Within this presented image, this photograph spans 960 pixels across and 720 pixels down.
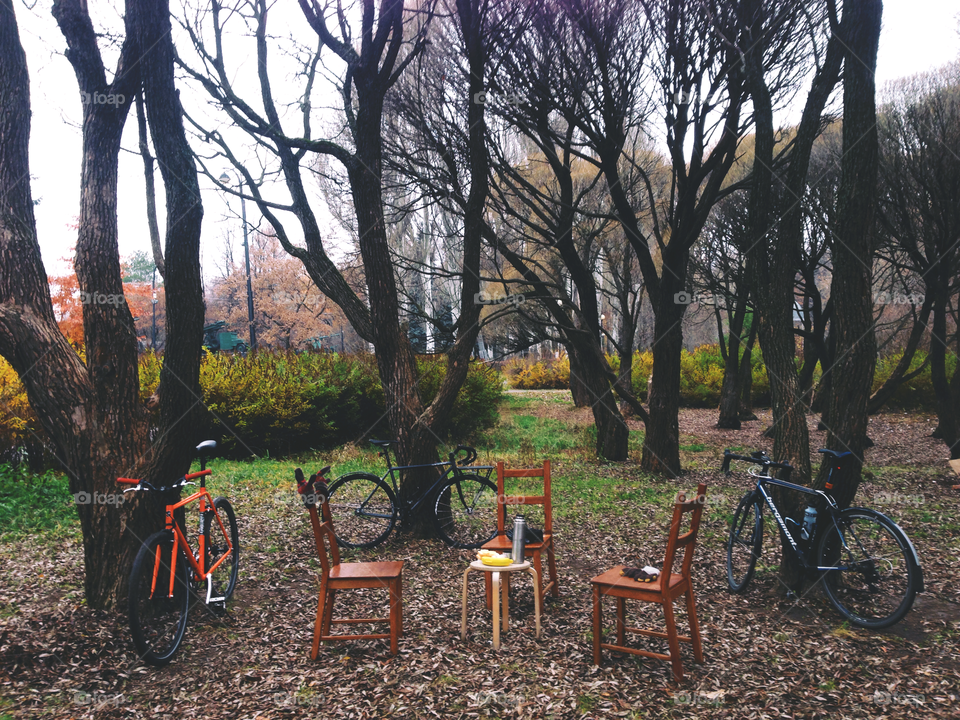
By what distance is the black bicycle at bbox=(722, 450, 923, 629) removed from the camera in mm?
4438

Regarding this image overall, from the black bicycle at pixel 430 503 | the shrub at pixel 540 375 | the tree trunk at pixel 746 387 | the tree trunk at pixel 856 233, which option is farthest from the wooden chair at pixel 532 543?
the shrub at pixel 540 375

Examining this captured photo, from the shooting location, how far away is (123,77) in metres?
4.83

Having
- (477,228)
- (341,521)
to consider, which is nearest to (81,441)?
(341,521)

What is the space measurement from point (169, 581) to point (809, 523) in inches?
179

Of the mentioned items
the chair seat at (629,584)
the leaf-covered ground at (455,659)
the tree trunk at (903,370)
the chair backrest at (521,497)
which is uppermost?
the tree trunk at (903,370)

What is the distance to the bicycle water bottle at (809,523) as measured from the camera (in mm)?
4871

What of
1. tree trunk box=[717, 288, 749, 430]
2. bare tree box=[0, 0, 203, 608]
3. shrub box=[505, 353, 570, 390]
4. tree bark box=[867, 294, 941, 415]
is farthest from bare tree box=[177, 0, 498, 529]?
shrub box=[505, 353, 570, 390]

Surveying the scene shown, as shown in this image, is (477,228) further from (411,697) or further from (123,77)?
(411,697)

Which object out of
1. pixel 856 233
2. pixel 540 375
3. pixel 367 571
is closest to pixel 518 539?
pixel 367 571

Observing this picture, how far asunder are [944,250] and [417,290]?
65.0 feet

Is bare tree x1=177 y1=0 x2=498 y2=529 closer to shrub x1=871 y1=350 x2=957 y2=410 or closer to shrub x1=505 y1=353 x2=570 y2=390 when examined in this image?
shrub x1=871 y1=350 x2=957 y2=410

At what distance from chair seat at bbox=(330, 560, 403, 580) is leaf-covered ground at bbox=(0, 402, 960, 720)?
518 mm

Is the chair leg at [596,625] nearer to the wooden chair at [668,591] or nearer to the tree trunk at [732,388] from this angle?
the wooden chair at [668,591]

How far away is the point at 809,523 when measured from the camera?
4.92 metres
